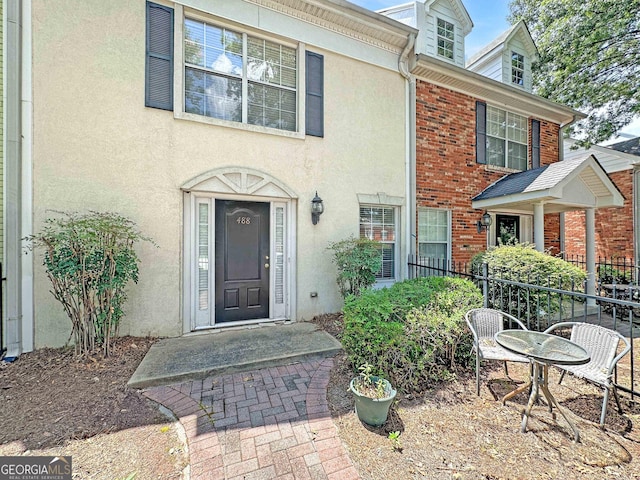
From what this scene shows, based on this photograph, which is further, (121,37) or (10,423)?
(121,37)

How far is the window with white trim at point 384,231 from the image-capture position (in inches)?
256

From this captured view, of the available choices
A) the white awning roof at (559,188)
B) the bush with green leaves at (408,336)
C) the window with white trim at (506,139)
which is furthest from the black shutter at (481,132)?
the bush with green leaves at (408,336)

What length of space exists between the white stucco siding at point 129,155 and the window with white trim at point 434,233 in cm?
275

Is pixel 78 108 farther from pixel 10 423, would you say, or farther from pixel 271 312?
pixel 271 312

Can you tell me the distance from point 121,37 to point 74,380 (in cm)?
501

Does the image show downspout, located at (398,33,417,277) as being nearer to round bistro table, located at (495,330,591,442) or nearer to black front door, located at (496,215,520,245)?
black front door, located at (496,215,520,245)

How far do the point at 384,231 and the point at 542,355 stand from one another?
434 cm

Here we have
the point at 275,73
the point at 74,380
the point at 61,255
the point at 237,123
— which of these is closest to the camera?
the point at 74,380

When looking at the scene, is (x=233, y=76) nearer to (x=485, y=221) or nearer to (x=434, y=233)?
(x=434, y=233)

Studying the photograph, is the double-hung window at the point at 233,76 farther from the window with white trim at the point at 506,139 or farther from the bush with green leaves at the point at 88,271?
the window with white trim at the point at 506,139

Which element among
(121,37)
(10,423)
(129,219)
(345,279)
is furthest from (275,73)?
(10,423)

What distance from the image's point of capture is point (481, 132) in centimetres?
787

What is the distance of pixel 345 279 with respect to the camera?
5.63 metres

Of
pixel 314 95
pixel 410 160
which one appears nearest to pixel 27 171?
pixel 314 95
